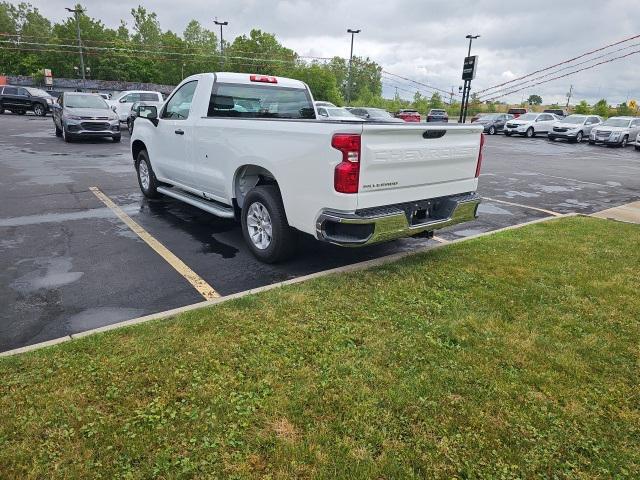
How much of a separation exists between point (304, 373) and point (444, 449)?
0.99 m

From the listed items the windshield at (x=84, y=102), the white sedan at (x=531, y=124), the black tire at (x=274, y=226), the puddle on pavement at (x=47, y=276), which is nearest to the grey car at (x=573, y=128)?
the white sedan at (x=531, y=124)

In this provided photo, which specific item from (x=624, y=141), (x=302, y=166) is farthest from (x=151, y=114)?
(x=624, y=141)

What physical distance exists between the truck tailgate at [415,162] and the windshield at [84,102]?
15641 millimetres

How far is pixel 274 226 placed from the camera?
4.97 m

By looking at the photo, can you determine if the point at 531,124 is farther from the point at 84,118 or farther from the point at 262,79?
the point at 262,79

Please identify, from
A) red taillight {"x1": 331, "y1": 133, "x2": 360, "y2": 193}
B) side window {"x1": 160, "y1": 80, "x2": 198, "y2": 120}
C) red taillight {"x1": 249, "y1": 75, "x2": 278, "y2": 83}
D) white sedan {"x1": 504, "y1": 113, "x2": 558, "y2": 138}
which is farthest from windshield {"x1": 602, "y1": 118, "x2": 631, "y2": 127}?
red taillight {"x1": 331, "y1": 133, "x2": 360, "y2": 193}

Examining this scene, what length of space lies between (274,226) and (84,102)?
15.3 metres

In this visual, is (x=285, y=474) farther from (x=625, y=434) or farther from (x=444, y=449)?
(x=625, y=434)

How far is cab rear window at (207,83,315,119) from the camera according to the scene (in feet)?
19.9

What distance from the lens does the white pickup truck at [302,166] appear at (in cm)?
425

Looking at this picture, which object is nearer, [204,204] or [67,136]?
[204,204]

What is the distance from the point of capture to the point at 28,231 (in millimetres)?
6156

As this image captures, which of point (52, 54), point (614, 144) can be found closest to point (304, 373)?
point (614, 144)

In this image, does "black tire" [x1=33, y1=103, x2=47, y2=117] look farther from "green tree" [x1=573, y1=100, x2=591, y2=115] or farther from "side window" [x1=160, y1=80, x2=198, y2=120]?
"green tree" [x1=573, y1=100, x2=591, y2=115]
